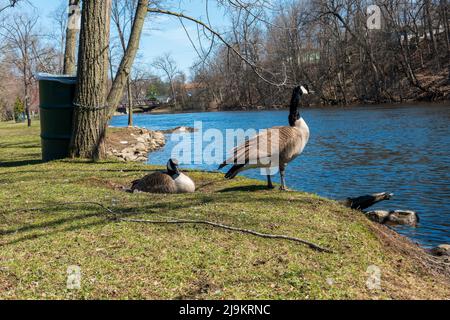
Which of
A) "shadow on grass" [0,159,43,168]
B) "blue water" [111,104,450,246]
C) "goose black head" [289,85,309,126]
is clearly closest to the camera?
"goose black head" [289,85,309,126]

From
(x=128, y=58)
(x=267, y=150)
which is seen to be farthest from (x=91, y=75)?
(x=267, y=150)

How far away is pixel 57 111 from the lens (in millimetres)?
12367

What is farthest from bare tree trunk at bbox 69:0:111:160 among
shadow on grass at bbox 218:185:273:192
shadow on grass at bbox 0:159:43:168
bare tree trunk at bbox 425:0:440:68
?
bare tree trunk at bbox 425:0:440:68

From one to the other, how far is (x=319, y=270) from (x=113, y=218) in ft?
9.56

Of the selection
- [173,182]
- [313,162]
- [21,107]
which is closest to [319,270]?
[173,182]

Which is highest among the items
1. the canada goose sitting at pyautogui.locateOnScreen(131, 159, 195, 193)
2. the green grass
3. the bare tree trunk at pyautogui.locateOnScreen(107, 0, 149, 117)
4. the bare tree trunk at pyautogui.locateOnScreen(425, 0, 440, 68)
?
the bare tree trunk at pyautogui.locateOnScreen(425, 0, 440, 68)

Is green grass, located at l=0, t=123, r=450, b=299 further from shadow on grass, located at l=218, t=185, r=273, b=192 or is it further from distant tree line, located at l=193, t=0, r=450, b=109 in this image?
distant tree line, located at l=193, t=0, r=450, b=109

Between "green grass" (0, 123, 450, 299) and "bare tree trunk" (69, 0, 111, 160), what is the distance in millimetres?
4452

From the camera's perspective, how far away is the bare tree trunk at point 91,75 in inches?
455

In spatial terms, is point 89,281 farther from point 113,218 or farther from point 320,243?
point 320,243

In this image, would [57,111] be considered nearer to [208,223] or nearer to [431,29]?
[208,223]

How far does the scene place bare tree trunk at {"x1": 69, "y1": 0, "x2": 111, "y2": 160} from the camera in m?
11.6

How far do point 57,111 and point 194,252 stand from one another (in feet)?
29.8

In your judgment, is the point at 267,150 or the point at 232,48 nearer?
the point at 267,150
